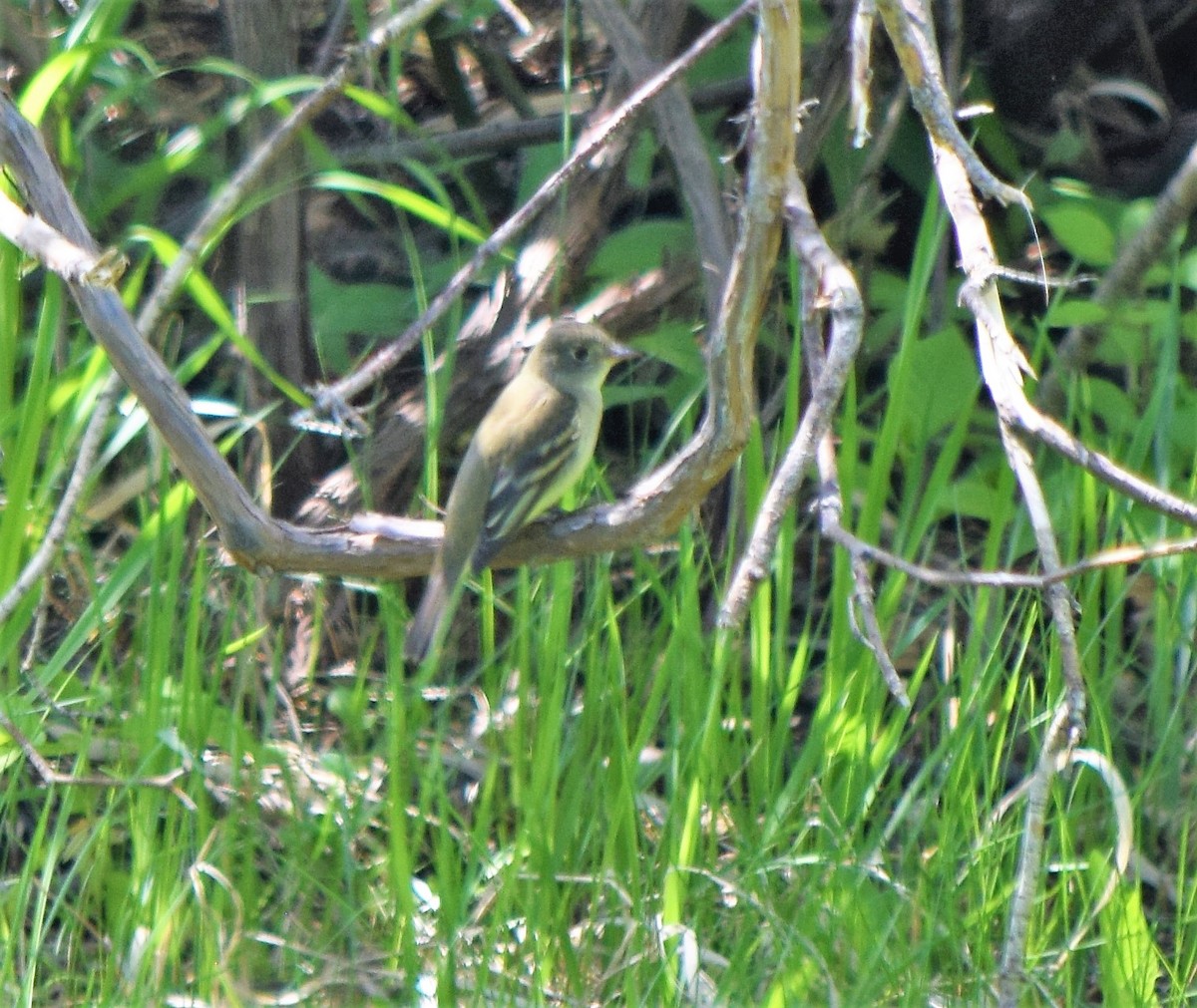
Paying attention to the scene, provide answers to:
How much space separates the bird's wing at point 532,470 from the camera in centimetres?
343

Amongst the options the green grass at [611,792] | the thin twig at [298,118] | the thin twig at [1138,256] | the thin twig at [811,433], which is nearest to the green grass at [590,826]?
the green grass at [611,792]

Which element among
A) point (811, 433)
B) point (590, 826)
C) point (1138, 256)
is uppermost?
point (811, 433)

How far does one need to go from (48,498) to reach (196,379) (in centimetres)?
121

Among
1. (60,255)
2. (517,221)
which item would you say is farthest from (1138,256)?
(60,255)

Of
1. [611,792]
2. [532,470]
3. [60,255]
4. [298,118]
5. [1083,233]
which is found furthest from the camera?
[1083,233]

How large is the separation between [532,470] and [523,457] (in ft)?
0.34

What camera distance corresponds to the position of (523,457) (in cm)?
373

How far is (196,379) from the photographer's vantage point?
17.3 ft

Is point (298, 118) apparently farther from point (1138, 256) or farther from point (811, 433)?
point (1138, 256)

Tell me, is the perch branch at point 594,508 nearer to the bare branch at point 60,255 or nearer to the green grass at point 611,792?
the bare branch at point 60,255

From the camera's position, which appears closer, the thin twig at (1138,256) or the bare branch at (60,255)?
the bare branch at (60,255)

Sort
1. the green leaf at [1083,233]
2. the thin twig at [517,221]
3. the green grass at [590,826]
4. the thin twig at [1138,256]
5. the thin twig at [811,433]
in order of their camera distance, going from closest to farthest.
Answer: the thin twig at [811,433], the thin twig at [517,221], the green grass at [590,826], the thin twig at [1138,256], the green leaf at [1083,233]

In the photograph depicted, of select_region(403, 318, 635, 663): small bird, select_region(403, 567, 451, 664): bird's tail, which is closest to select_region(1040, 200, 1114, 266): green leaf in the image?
select_region(403, 318, 635, 663): small bird

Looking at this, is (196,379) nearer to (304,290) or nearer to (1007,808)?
(304,290)
